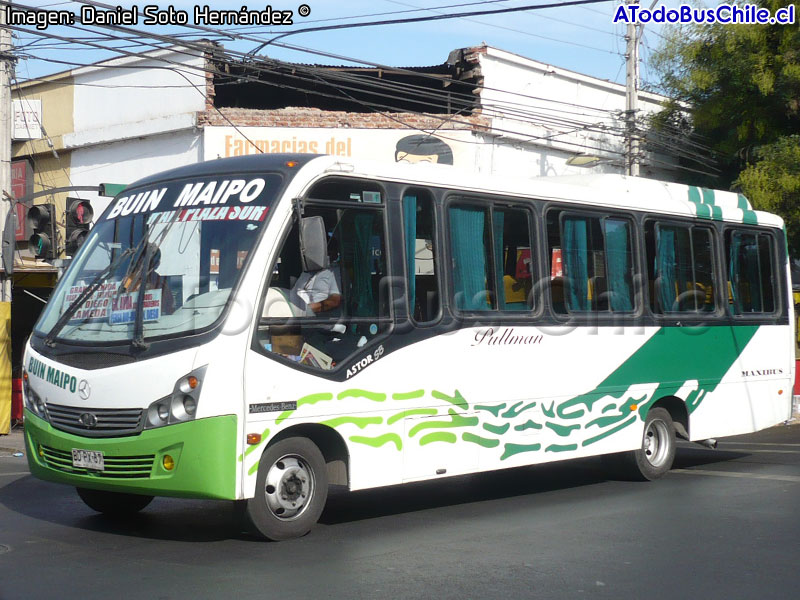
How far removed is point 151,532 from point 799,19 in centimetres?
1797

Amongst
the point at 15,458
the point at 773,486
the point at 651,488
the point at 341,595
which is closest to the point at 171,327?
the point at 341,595

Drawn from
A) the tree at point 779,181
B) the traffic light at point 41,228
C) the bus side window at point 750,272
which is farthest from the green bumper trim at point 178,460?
the tree at point 779,181

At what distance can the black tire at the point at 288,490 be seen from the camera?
305 inches

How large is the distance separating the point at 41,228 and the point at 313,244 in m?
8.86

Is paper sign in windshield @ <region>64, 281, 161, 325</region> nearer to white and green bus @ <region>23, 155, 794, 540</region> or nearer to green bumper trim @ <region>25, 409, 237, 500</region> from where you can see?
white and green bus @ <region>23, 155, 794, 540</region>

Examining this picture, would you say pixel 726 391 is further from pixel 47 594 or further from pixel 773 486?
pixel 47 594

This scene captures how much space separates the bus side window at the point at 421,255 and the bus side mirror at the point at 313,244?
1245 mm

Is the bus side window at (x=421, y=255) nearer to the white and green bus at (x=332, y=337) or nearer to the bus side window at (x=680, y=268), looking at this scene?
the white and green bus at (x=332, y=337)

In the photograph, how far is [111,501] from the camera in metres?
9.05

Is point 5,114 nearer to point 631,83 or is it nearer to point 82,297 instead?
point 82,297

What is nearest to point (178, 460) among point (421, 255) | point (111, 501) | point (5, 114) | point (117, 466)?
point (117, 466)

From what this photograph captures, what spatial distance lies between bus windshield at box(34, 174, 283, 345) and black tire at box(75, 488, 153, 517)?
57.0 inches

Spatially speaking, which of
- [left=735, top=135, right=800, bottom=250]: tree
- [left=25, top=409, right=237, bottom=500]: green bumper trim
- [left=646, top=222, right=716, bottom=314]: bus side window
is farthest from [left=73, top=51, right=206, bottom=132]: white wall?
[left=25, top=409, right=237, bottom=500]: green bumper trim

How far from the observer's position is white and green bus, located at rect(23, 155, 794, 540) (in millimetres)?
7609
